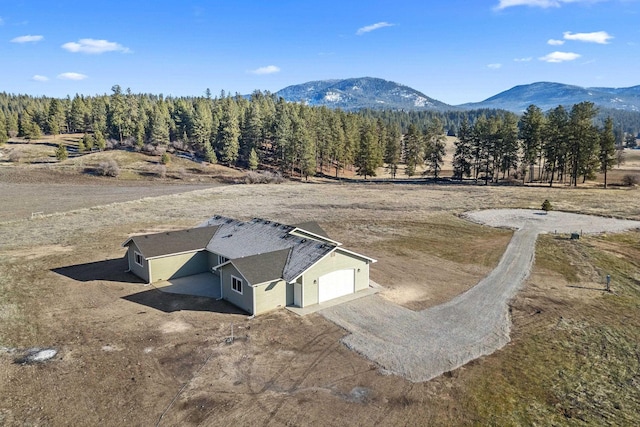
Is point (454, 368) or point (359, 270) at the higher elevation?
point (359, 270)

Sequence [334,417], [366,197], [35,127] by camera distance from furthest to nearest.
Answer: [35,127] → [366,197] → [334,417]

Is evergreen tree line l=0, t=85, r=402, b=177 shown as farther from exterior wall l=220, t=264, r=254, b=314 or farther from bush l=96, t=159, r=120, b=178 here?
exterior wall l=220, t=264, r=254, b=314

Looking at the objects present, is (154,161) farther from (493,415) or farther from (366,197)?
(493,415)

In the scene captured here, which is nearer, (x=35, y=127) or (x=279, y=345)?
(x=279, y=345)

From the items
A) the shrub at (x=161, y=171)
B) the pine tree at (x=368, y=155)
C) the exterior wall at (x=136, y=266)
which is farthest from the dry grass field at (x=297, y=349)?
the pine tree at (x=368, y=155)

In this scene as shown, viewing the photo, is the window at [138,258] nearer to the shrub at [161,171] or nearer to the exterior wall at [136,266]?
the exterior wall at [136,266]

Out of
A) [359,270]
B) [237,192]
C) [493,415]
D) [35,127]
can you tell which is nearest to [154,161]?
[237,192]

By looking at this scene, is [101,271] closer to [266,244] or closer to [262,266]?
[266,244]
